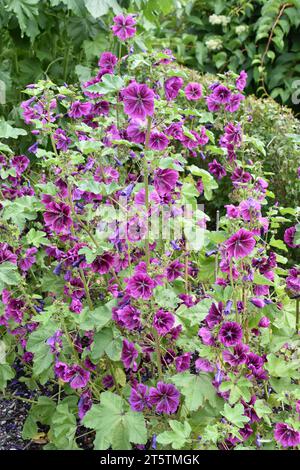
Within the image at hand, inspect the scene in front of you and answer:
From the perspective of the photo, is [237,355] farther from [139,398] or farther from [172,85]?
[172,85]

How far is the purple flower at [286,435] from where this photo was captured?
218cm

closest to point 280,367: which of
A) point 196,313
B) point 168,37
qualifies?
point 196,313

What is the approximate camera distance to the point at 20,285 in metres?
2.55

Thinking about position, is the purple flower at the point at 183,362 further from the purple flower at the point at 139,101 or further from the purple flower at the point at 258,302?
the purple flower at the point at 139,101

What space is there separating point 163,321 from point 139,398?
1.02ft

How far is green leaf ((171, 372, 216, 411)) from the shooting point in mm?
2213

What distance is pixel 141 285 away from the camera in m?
2.15

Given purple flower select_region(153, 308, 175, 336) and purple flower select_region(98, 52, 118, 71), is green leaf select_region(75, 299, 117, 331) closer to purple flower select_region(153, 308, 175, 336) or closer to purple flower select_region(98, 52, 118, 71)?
purple flower select_region(153, 308, 175, 336)

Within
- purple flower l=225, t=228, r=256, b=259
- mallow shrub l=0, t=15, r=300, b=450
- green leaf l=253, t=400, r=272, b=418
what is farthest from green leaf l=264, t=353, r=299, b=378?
purple flower l=225, t=228, r=256, b=259

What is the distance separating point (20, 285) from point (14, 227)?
0.71 ft

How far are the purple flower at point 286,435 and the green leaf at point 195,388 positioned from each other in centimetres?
22

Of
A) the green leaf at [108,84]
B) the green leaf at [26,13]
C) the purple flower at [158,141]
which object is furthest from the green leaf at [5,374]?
the green leaf at [26,13]
